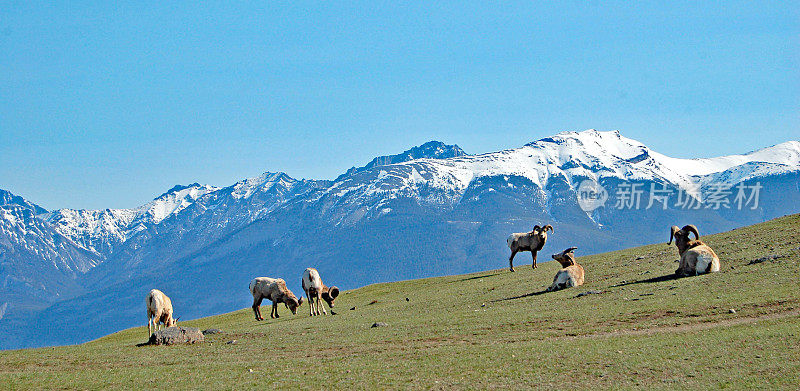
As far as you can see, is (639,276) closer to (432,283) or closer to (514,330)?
(514,330)

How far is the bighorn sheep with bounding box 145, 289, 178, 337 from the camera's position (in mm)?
42031

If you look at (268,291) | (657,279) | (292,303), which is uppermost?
(268,291)

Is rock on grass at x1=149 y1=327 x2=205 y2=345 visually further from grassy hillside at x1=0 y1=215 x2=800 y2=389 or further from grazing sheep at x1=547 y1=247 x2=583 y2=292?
grazing sheep at x1=547 y1=247 x2=583 y2=292

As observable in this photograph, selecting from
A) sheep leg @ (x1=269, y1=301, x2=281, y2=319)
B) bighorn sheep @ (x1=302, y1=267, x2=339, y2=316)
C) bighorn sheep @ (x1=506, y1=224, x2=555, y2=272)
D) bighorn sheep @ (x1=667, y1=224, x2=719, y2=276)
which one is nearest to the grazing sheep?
bighorn sheep @ (x1=667, y1=224, x2=719, y2=276)

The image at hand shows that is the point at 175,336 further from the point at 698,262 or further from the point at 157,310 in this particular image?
the point at 698,262

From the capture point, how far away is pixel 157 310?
42312 millimetres

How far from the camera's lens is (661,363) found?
2320 centimetres

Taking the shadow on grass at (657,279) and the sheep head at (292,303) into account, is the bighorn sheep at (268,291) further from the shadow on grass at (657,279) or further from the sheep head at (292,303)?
the shadow on grass at (657,279)

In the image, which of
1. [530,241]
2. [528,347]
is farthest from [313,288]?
[528,347]

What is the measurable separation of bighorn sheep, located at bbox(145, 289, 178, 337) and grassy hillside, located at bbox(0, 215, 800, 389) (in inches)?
209

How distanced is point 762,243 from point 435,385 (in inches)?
1295

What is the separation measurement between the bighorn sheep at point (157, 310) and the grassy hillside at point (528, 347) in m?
5.31

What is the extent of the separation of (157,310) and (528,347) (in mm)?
23512

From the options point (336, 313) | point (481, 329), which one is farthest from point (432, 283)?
point (481, 329)
